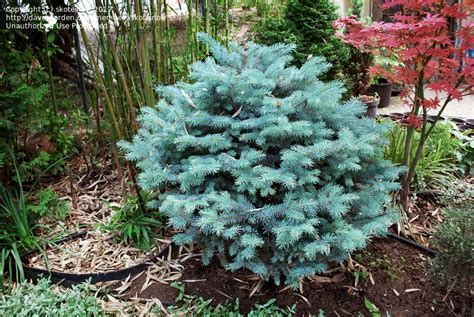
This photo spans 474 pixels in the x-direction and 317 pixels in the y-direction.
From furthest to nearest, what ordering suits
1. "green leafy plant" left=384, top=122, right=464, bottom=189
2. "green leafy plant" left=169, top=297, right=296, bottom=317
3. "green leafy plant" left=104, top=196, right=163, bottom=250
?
"green leafy plant" left=384, top=122, right=464, bottom=189
"green leafy plant" left=104, top=196, right=163, bottom=250
"green leafy plant" left=169, top=297, right=296, bottom=317

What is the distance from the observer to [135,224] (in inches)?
93.0

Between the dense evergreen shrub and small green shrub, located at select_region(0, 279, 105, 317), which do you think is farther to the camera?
the dense evergreen shrub

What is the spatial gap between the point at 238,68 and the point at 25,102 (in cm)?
126

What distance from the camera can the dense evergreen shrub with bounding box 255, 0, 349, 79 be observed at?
9.39ft

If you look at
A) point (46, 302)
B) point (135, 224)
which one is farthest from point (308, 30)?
point (46, 302)

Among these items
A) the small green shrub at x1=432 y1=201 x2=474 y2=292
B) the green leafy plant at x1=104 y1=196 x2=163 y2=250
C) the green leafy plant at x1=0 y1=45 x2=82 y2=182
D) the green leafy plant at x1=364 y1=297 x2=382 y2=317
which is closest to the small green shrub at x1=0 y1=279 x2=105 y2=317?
the green leafy plant at x1=104 y1=196 x2=163 y2=250

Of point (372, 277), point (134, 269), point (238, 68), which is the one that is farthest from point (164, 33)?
point (372, 277)

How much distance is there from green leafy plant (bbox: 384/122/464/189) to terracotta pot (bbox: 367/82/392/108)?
165 cm

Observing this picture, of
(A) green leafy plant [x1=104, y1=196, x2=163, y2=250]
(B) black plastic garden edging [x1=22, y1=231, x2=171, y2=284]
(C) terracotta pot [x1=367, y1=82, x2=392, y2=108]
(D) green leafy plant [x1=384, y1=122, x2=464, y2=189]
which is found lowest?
(B) black plastic garden edging [x1=22, y1=231, x2=171, y2=284]

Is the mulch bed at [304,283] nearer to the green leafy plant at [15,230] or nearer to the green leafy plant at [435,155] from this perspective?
the green leafy plant at [15,230]

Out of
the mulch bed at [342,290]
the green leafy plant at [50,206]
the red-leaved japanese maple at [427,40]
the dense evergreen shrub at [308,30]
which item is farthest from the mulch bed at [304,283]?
the dense evergreen shrub at [308,30]

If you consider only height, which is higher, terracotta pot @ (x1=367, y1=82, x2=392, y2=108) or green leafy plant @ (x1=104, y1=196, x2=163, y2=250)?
terracotta pot @ (x1=367, y1=82, x2=392, y2=108)

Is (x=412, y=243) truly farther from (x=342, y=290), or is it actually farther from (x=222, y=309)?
(x=222, y=309)

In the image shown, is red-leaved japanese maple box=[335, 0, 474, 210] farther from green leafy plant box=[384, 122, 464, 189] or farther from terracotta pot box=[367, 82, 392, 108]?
terracotta pot box=[367, 82, 392, 108]
